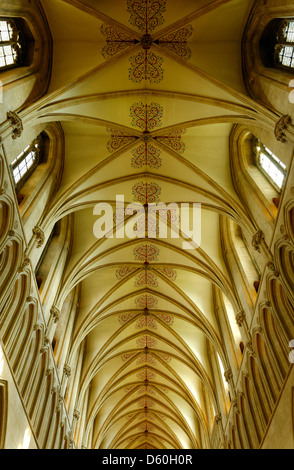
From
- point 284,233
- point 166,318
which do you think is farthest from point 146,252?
point 284,233

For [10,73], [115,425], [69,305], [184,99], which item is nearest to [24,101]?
[10,73]

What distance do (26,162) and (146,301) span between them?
11.2 metres

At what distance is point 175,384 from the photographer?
24.5 m

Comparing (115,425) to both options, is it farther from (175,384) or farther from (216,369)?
(216,369)

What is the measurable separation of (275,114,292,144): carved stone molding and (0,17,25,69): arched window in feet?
27.5

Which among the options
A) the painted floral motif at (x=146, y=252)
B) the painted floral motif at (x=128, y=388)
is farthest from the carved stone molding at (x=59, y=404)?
the painted floral motif at (x=128, y=388)

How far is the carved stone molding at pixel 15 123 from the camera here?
10273 millimetres

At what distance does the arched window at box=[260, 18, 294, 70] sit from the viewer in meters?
11.5

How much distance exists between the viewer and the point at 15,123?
34.0 feet

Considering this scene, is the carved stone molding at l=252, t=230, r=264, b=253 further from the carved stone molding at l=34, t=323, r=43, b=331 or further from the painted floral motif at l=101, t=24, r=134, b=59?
the painted floral motif at l=101, t=24, r=134, b=59

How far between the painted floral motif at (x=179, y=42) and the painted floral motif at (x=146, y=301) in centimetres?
1260

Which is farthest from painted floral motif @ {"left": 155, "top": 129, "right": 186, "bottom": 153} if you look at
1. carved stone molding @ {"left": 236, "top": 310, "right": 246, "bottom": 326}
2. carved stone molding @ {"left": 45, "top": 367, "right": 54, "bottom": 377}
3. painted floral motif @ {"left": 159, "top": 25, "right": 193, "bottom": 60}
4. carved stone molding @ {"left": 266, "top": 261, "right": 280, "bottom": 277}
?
carved stone molding @ {"left": 45, "top": 367, "right": 54, "bottom": 377}

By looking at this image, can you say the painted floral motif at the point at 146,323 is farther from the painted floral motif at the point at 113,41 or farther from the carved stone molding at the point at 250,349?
the painted floral motif at the point at 113,41

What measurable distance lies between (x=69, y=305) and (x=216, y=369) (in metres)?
8.33
